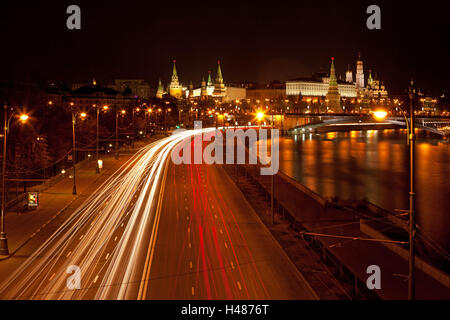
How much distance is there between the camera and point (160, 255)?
11008 millimetres

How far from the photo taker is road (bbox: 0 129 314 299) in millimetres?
8844

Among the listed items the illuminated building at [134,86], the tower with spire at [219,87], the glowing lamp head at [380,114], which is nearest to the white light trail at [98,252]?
the glowing lamp head at [380,114]

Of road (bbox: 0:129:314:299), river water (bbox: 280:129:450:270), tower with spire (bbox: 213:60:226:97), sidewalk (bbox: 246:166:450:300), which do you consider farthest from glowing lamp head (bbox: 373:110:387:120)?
tower with spire (bbox: 213:60:226:97)

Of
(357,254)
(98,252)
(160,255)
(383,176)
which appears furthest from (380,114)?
(383,176)

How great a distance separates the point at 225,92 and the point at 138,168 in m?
112

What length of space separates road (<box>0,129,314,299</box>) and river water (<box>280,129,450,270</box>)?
5.69 metres

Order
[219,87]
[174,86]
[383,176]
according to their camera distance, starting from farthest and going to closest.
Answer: [174,86], [219,87], [383,176]

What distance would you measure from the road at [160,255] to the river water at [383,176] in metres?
5.69

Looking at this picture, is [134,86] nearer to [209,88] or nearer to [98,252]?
→ [209,88]

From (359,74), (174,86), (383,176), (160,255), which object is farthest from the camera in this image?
(359,74)

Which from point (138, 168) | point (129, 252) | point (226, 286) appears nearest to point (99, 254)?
point (129, 252)

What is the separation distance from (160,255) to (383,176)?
27949 mm

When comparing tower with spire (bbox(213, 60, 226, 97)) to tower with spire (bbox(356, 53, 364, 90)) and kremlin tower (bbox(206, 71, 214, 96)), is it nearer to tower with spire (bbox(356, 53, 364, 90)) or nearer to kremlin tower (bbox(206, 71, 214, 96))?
kremlin tower (bbox(206, 71, 214, 96))

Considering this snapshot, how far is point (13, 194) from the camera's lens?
22.9 meters
